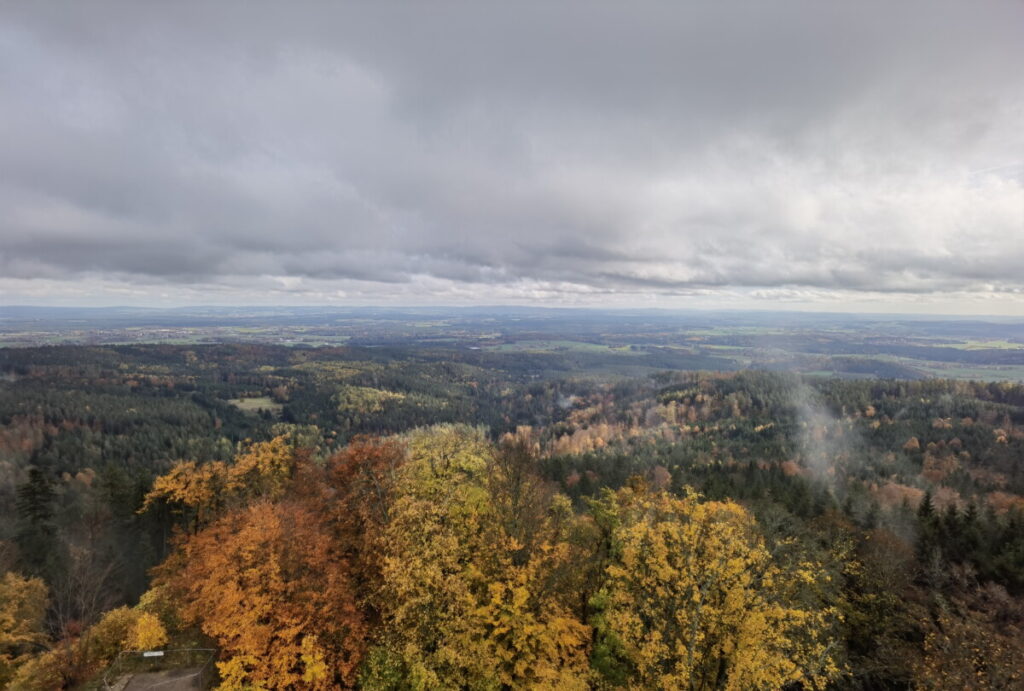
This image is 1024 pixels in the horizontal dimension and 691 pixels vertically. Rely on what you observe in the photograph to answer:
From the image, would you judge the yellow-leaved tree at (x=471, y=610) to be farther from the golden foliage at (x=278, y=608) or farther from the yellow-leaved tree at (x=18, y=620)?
the yellow-leaved tree at (x=18, y=620)

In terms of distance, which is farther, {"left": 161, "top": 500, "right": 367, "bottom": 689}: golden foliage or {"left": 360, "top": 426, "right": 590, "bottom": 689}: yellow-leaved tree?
{"left": 161, "top": 500, "right": 367, "bottom": 689}: golden foliage

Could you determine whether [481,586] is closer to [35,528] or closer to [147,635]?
[147,635]

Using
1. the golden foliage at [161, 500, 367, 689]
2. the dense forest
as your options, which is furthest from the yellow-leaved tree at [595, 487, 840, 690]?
the golden foliage at [161, 500, 367, 689]

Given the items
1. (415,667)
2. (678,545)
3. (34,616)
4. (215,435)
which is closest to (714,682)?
(678,545)

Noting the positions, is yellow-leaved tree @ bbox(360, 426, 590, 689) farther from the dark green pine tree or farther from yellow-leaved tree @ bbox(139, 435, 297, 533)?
the dark green pine tree

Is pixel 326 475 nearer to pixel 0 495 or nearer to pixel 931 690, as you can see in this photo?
pixel 931 690

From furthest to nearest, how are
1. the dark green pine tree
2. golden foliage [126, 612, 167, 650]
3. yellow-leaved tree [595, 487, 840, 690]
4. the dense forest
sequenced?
the dark green pine tree → golden foliage [126, 612, 167, 650] → the dense forest → yellow-leaved tree [595, 487, 840, 690]

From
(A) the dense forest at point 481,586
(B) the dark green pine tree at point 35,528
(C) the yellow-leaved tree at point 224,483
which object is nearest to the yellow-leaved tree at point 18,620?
(A) the dense forest at point 481,586

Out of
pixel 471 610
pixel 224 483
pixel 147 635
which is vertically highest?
pixel 224 483

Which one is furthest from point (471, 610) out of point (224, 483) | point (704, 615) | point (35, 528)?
point (35, 528)
